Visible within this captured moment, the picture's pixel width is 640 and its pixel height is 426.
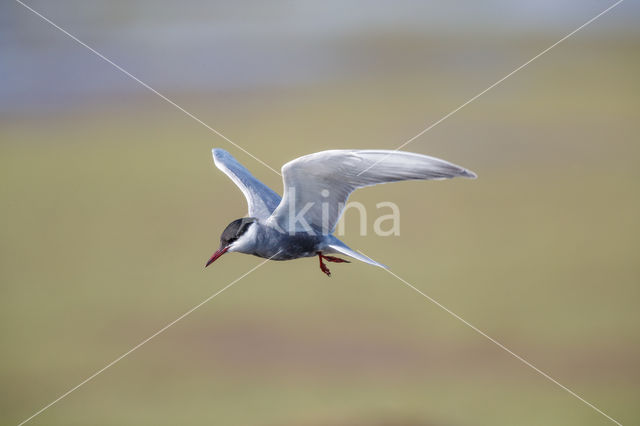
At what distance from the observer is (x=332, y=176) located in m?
3.16

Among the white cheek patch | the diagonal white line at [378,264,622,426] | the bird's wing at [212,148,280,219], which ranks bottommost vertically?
the diagonal white line at [378,264,622,426]

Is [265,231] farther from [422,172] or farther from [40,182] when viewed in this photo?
[40,182]

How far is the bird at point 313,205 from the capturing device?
2953 millimetres

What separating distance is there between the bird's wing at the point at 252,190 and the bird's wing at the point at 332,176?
234 mm

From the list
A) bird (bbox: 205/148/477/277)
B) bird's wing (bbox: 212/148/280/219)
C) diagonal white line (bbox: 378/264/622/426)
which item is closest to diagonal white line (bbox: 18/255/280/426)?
diagonal white line (bbox: 378/264/622/426)

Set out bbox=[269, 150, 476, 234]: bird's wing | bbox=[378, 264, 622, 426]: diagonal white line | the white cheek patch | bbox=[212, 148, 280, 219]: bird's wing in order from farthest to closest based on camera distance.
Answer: bbox=[378, 264, 622, 426]: diagonal white line → bbox=[212, 148, 280, 219]: bird's wing → the white cheek patch → bbox=[269, 150, 476, 234]: bird's wing

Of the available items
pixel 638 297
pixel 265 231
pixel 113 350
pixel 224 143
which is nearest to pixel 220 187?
pixel 224 143

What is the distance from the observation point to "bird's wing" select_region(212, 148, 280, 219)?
138 inches

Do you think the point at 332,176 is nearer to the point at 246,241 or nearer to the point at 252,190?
the point at 246,241

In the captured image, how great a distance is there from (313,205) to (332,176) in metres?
0.19

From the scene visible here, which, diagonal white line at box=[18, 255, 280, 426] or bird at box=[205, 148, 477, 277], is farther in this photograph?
diagonal white line at box=[18, 255, 280, 426]

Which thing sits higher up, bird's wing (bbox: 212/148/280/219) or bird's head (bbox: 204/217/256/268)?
bird's wing (bbox: 212/148/280/219)

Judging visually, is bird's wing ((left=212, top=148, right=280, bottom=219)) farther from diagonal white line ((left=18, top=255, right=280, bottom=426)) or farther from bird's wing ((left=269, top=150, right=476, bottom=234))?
diagonal white line ((left=18, top=255, right=280, bottom=426))

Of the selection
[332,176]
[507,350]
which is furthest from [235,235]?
[507,350]
